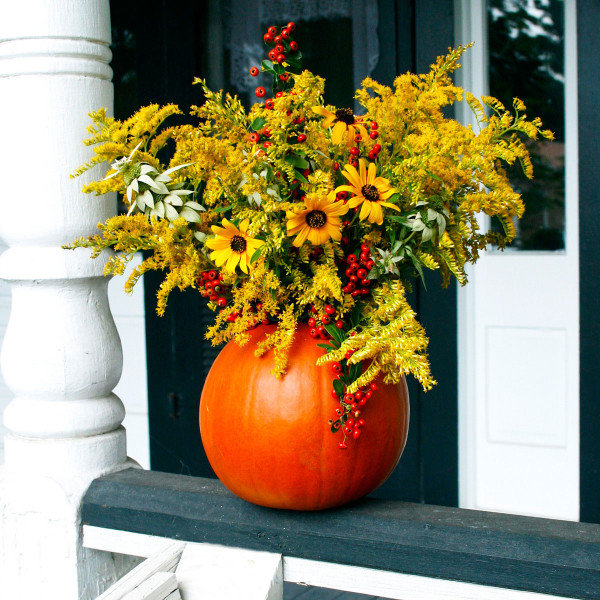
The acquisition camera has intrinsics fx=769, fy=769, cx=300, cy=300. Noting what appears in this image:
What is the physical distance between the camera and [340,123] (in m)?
0.90

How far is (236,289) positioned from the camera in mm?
974

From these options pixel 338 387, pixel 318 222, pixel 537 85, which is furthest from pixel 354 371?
pixel 537 85

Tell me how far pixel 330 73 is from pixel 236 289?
1712 mm

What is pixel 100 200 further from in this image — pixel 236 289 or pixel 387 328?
pixel 387 328

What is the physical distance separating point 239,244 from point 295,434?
0.24 metres

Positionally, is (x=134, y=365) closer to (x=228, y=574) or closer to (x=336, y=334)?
(x=228, y=574)

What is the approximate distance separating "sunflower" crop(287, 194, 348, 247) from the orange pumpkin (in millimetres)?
156

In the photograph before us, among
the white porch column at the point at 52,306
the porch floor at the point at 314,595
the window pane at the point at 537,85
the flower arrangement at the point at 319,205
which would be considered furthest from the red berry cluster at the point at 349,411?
the window pane at the point at 537,85

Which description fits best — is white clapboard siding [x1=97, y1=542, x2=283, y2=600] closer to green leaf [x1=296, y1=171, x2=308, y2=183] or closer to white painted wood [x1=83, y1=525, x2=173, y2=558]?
white painted wood [x1=83, y1=525, x2=173, y2=558]

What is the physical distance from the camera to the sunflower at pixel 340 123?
894 millimetres

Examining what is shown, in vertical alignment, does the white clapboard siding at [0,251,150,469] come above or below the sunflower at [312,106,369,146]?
below

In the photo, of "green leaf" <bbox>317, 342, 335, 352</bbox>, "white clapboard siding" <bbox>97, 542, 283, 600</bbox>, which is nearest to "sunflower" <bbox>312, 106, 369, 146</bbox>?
"green leaf" <bbox>317, 342, 335, 352</bbox>

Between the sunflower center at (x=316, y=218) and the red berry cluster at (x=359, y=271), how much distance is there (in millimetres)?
62

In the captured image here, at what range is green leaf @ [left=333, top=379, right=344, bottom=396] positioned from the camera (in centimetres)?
92
